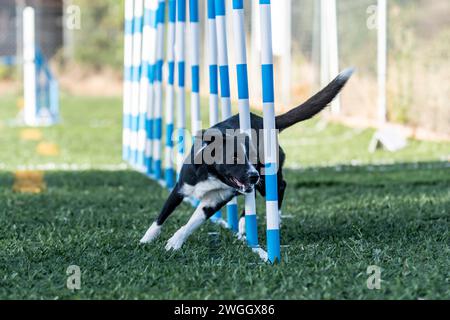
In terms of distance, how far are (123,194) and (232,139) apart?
3292mm

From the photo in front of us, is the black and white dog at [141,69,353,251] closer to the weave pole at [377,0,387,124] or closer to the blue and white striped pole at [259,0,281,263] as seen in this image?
the blue and white striped pole at [259,0,281,263]

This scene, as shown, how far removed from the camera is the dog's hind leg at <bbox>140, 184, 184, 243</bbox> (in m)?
5.84

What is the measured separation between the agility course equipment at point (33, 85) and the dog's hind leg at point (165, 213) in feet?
44.7

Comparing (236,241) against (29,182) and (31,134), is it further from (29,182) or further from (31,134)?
(31,134)

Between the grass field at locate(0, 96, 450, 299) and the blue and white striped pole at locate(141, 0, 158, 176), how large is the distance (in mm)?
362

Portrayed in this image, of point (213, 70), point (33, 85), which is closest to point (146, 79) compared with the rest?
point (213, 70)

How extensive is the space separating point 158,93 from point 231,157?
16.5 feet

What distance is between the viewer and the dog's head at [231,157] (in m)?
5.32

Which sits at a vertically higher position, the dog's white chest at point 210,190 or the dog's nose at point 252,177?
the dog's nose at point 252,177

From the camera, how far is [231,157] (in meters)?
5.36

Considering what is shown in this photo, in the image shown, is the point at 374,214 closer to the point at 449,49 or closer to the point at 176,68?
the point at 176,68

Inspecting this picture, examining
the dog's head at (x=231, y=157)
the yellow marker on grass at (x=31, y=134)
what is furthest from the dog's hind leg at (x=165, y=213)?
the yellow marker on grass at (x=31, y=134)

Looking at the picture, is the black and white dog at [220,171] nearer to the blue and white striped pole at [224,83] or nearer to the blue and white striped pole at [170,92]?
the blue and white striped pole at [224,83]

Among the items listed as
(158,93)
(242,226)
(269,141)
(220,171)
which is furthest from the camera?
(158,93)
